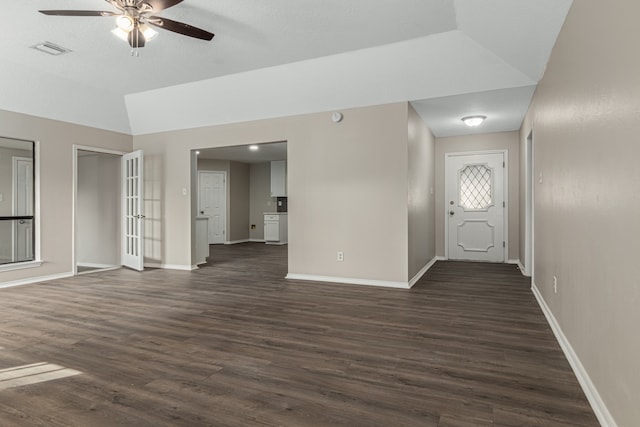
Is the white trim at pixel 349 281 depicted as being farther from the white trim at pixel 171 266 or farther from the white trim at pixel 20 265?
the white trim at pixel 20 265

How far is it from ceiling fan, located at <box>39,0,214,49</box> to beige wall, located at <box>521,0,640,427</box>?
2.74 metres

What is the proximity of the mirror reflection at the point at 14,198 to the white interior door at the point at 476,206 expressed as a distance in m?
7.47

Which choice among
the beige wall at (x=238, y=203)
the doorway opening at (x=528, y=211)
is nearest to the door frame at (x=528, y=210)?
the doorway opening at (x=528, y=211)

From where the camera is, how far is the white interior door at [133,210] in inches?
230

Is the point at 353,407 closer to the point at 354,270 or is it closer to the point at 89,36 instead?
the point at 354,270

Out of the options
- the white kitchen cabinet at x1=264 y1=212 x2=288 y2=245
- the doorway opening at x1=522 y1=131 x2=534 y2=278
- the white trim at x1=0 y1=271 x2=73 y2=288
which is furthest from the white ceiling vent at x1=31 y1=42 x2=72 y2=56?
the white kitchen cabinet at x1=264 y1=212 x2=288 y2=245

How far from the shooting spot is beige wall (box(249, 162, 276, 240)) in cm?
1113

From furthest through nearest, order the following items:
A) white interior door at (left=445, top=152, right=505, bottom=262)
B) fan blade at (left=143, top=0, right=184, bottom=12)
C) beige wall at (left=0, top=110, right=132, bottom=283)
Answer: white interior door at (left=445, top=152, right=505, bottom=262) < beige wall at (left=0, top=110, right=132, bottom=283) < fan blade at (left=143, top=0, right=184, bottom=12)

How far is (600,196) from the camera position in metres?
1.81

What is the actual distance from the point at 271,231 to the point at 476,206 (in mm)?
5732

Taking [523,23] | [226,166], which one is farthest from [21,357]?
[226,166]

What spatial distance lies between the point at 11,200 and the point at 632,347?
8771 millimetres

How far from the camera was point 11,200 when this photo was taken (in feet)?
22.0

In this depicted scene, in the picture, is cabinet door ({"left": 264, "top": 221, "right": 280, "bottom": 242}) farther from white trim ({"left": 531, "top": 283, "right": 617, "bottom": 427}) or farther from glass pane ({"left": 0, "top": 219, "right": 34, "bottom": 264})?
white trim ({"left": 531, "top": 283, "right": 617, "bottom": 427})
